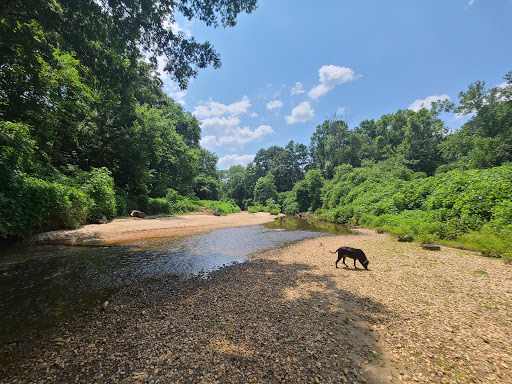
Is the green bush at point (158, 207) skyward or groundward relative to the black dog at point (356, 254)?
skyward

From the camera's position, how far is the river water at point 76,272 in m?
4.32

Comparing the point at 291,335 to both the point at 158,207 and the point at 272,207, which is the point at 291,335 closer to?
the point at 158,207

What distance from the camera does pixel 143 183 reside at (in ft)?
77.4

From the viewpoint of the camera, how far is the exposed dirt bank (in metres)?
2.79

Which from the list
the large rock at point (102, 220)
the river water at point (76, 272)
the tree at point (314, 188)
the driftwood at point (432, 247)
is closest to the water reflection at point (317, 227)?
the driftwood at point (432, 247)

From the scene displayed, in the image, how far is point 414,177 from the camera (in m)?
30.0

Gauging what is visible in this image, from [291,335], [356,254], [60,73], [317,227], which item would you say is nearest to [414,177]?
[317,227]

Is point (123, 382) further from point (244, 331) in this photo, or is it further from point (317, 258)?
point (317, 258)

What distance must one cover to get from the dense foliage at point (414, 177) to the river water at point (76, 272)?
12479mm

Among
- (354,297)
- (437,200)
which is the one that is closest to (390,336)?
(354,297)

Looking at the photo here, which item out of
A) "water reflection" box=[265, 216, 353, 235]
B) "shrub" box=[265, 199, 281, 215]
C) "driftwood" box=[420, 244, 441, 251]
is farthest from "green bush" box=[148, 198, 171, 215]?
"shrub" box=[265, 199, 281, 215]

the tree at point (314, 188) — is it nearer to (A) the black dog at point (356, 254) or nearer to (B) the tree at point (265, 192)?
(B) the tree at point (265, 192)

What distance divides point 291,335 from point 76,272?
7350mm

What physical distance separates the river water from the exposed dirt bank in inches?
32.4
